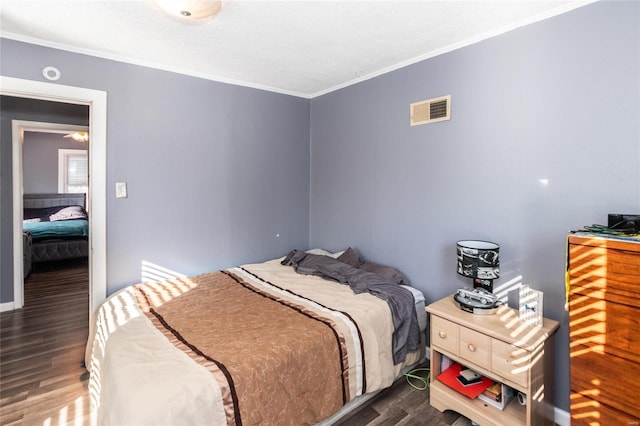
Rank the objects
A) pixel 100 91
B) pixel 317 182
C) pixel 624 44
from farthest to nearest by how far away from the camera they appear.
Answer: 1. pixel 317 182
2. pixel 100 91
3. pixel 624 44

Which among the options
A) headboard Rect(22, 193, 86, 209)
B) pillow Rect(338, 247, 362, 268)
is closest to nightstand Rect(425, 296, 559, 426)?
pillow Rect(338, 247, 362, 268)

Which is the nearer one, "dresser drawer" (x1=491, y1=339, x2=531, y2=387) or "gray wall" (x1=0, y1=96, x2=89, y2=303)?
"dresser drawer" (x1=491, y1=339, x2=531, y2=387)

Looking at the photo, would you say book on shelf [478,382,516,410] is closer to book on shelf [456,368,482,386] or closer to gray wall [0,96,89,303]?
book on shelf [456,368,482,386]

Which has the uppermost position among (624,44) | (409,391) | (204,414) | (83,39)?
(83,39)

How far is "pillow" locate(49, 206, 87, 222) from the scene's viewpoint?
636 cm

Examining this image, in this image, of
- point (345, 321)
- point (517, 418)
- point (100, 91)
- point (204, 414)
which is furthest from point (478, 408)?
A: point (100, 91)

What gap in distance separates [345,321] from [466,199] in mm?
1288

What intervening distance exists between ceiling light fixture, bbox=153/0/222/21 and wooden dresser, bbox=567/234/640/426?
215 cm

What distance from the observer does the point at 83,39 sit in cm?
229

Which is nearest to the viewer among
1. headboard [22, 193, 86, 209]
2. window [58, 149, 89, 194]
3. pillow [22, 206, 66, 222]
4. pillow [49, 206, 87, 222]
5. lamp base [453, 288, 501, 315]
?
lamp base [453, 288, 501, 315]

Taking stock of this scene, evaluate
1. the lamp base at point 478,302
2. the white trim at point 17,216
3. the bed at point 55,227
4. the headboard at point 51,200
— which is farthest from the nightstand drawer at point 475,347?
the headboard at point 51,200

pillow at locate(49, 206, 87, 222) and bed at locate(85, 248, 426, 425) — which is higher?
pillow at locate(49, 206, 87, 222)

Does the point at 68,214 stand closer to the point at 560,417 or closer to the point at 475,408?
the point at 475,408

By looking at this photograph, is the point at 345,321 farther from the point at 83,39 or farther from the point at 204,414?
the point at 83,39
